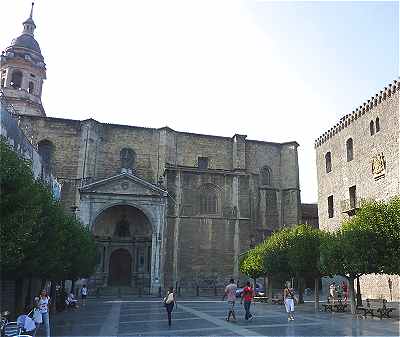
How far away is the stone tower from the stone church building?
0.33 ft

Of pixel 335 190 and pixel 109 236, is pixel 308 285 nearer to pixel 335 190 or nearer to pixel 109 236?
pixel 335 190

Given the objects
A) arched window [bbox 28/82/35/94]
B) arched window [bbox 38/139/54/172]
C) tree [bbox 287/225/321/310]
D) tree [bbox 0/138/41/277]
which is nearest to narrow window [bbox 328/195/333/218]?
tree [bbox 287/225/321/310]

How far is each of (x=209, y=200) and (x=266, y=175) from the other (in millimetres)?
7713

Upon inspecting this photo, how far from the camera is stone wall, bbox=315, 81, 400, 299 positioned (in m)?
23.2

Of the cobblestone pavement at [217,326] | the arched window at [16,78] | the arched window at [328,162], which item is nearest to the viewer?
the cobblestone pavement at [217,326]

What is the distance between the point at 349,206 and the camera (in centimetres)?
2753

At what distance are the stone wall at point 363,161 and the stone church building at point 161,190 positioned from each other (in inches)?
307

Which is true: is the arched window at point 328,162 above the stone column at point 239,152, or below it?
below

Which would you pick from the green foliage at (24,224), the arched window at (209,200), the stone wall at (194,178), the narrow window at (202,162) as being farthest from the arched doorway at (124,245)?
the green foliage at (24,224)

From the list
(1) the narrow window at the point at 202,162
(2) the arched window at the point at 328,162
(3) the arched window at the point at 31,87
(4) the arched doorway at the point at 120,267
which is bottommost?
(4) the arched doorway at the point at 120,267

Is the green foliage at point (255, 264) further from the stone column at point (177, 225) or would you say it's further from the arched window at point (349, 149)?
the arched window at point (349, 149)

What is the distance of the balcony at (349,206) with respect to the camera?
2656cm

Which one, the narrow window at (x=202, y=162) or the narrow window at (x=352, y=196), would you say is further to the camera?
the narrow window at (x=202, y=162)

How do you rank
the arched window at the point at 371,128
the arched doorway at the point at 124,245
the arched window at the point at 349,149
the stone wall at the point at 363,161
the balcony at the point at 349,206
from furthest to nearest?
the arched doorway at the point at 124,245, the arched window at the point at 349,149, the balcony at the point at 349,206, the arched window at the point at 371,128, the stone wall at the point at 363,161
